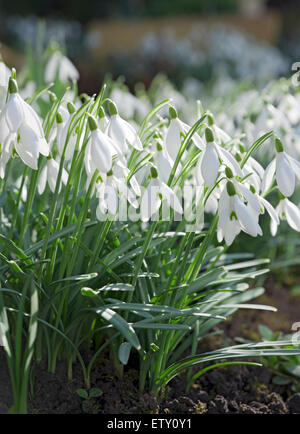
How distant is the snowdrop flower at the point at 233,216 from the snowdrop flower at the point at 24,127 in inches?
16.0

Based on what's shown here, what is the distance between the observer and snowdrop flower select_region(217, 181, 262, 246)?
3.87 feet

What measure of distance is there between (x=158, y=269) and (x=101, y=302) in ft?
0.92

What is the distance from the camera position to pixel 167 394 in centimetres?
160

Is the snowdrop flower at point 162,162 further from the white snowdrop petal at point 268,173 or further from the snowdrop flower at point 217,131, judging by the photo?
the white snowdrop petal at point 268,173

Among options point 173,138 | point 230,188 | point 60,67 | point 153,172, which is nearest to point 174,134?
point 173,138

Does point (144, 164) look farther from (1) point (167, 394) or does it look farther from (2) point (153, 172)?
(1) point (167, 394)

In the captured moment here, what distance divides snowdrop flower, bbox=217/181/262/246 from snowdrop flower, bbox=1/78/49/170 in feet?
1.33

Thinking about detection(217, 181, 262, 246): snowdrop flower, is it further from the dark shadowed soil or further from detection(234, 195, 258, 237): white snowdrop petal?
the dark shadowed soil

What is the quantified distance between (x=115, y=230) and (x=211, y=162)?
1.67ft

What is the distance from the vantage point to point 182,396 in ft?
5.29

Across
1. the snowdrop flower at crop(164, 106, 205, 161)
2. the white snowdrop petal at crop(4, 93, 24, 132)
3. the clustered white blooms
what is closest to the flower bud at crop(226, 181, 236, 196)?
the clustered white blooms
